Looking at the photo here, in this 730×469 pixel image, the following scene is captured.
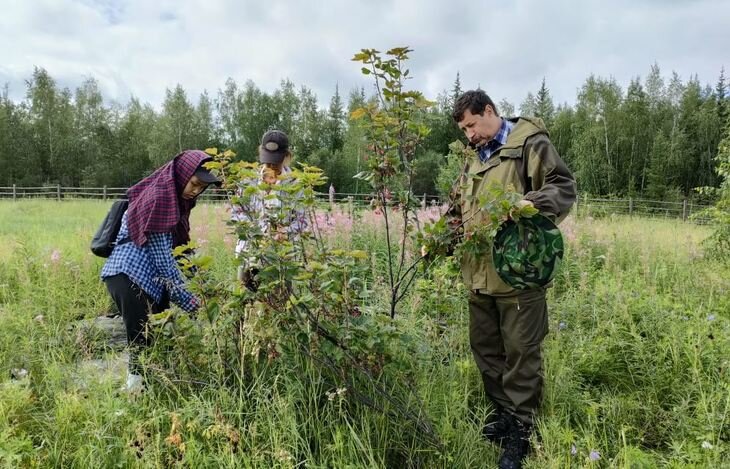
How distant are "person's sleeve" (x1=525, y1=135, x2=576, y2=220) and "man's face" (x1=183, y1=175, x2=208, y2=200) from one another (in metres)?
1.95

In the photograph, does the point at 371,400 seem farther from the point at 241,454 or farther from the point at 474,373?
the point at 474,373

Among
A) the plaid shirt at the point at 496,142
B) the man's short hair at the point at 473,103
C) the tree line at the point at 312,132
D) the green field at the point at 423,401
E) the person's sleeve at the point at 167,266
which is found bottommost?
the green field at the point at 423,401

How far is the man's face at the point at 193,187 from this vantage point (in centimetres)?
280

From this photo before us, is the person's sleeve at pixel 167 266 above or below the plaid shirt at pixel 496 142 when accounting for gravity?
below

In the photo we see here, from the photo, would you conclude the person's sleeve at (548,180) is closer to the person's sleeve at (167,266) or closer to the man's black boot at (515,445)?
the man's black boot at (515,445)

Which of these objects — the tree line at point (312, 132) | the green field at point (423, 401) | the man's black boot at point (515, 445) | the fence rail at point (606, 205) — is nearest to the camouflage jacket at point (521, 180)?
the green field at point (423, 401)

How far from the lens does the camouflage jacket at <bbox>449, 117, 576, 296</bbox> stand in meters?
2.19

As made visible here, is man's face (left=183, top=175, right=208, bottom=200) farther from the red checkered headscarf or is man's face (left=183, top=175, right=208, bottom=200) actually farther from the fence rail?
the fence rail

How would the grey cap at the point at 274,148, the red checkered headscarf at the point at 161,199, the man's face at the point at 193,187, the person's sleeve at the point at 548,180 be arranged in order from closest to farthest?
the person's sleeve at the point at 548,180 → the red checkered headscarf at the point at 161,199 → the man's face at the point at 193,187 → the grey cap at the point at 274,148

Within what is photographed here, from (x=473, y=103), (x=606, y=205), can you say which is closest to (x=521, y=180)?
(x=473, y=103)

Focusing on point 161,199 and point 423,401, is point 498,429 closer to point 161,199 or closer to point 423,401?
point 423,401

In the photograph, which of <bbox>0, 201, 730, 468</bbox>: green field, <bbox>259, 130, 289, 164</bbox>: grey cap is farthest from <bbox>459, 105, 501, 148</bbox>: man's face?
<bbox>259, 130, 289, 164</bbox>: grey cap

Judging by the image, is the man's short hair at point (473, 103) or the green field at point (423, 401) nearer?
the green field at point (423, 401)

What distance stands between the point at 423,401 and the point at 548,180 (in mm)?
1298
